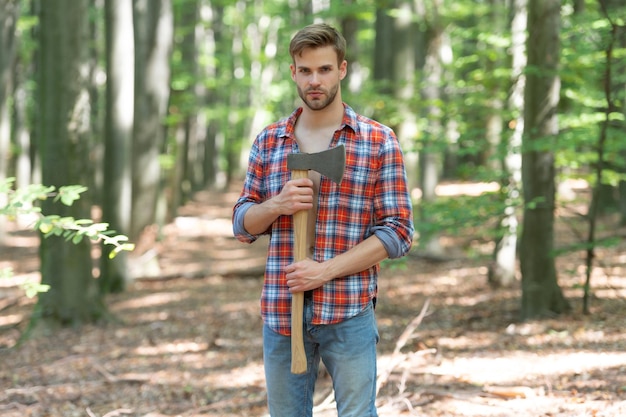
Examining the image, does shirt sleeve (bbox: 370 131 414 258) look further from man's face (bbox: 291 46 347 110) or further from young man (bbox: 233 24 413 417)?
man's face (bbox: 291 46 347 110)

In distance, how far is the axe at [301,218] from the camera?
9.16 ft

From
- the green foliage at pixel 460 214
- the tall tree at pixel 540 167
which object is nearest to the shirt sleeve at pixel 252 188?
the green foliage at pixel 460 214

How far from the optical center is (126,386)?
6.78m

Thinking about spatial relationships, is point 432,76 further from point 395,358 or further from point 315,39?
point 315,39

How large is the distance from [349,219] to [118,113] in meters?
8.99

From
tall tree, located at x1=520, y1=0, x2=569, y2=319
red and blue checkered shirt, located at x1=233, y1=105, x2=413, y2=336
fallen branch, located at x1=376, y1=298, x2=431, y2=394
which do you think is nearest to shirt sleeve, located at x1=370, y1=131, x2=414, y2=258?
red and blue checkered shirt, located at x1=233, y1=105, x2=413, y2=336

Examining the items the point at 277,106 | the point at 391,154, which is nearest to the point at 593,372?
the point at 391,154

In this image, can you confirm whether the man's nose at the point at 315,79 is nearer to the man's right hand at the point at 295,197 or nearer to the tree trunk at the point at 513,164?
the man's right hand at the point at 295,197

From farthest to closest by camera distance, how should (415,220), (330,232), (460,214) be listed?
(415,220) → (460,214) → (330,232)

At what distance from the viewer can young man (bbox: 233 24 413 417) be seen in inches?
111


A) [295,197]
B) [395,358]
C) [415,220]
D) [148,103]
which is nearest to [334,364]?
[295,197]

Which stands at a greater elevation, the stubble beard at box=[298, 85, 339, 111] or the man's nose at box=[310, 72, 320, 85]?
the man's nose at box=[310, 72, 320, 85]

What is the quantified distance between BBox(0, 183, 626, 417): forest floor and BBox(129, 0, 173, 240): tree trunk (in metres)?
0.70

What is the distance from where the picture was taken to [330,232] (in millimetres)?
2877
